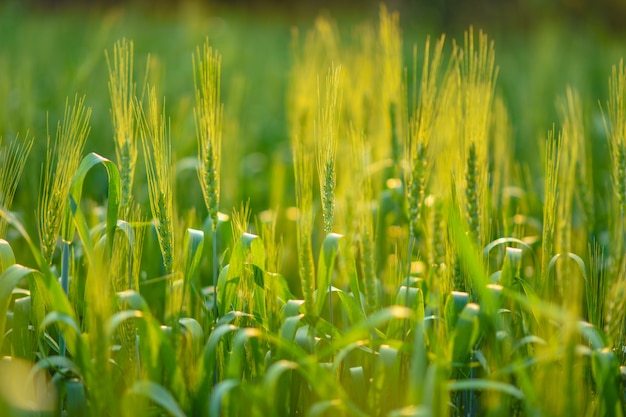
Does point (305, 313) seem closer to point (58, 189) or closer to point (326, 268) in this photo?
point (326, 268)

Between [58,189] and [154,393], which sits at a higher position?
[58,189]

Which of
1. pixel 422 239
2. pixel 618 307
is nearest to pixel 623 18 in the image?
pixel 422 239

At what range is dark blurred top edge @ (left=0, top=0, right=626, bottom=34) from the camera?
23.9ft

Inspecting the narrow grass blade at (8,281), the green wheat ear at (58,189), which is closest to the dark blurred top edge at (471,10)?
the green wheat ear at (58,189)

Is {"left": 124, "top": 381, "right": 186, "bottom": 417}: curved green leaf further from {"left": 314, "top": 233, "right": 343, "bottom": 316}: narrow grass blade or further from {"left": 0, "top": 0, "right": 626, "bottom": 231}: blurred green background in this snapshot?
{"left": 0, "top": 0, "right": 626, "bottom": 231}: blurred green background

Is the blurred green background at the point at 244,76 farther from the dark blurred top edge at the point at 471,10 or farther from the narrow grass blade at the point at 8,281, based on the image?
the narrow grass blade at the point at 8,281

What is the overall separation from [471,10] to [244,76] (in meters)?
3.75

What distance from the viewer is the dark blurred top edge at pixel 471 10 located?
7270 millimetres

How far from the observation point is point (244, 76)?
4.67 meters

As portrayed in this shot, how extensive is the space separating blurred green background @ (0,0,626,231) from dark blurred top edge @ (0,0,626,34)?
0.02 meters

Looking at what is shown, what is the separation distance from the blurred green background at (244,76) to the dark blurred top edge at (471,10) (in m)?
0.02

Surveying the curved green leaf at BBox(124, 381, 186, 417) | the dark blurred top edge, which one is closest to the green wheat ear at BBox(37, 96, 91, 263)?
the curved green leaf at BBox(124, 381, 186, 417)

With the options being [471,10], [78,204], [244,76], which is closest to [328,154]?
[78,204]

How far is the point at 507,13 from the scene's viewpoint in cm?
931
